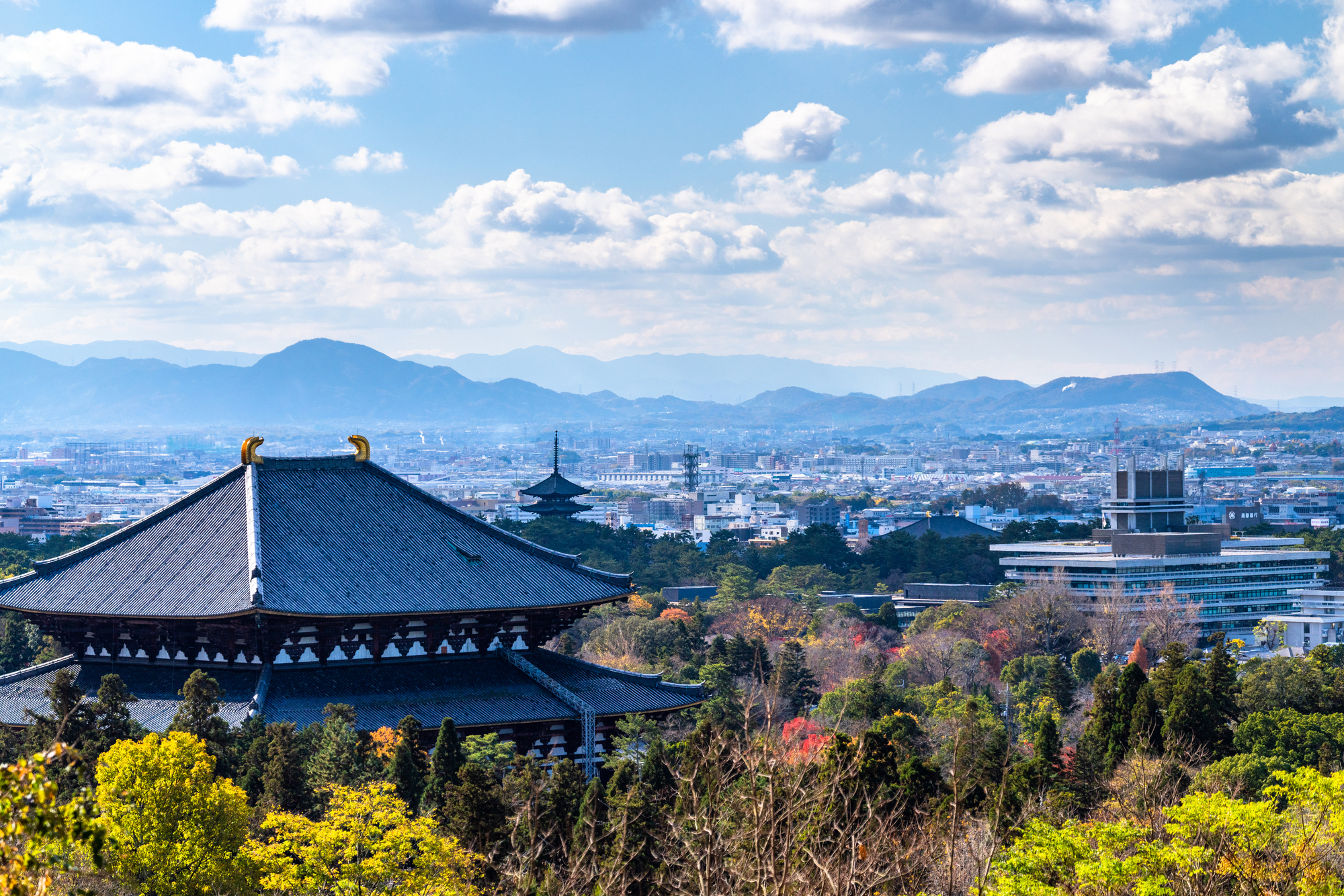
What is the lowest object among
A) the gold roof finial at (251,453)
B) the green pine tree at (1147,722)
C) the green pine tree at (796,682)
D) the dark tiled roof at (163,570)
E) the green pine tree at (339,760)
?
the green pine tree at (796,682)

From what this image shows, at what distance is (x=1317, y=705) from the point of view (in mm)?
36156

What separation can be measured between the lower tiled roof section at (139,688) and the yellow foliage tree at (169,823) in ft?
19.6

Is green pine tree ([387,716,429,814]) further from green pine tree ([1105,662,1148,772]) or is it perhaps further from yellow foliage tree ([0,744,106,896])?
yellow foliage tree ([0,744,106,896])

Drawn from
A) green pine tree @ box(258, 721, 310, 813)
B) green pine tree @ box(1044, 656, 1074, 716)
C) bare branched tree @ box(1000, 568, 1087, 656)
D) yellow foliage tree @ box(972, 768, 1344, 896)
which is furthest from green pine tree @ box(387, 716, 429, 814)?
bare branched tree @ box(1000, 568, 1087, 656)

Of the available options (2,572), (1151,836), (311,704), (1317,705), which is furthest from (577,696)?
(2,572)

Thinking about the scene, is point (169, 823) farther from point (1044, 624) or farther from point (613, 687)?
point (1044, 624)

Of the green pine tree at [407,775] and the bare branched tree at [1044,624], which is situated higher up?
the green pine tree at [407,775]

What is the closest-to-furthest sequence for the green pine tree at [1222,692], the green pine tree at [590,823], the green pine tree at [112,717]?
the green pine tree at [590,823] → the green pine tree at [112,717] → the green pine tree at [1222,692]

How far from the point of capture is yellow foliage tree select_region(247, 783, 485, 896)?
775 inches

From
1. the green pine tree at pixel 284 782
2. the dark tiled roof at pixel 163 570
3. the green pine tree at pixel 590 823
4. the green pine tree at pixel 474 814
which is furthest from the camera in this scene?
the dark tiled roof at pixel 163 570

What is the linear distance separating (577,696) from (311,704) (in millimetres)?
4781

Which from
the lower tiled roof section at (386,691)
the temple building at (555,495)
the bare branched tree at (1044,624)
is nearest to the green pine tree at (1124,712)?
the lower tiled roof section at (386,691)

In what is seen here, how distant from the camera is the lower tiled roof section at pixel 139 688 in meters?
27.1

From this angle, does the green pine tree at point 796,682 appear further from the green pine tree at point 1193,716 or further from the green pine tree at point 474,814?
the green pine tree at point 474,814
